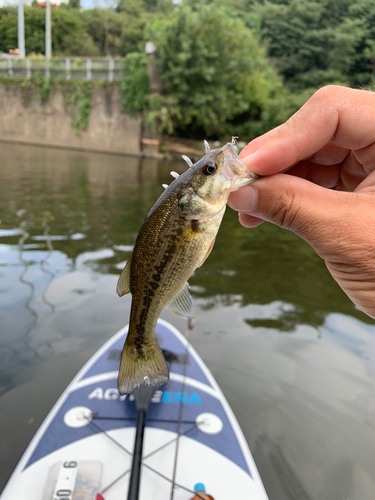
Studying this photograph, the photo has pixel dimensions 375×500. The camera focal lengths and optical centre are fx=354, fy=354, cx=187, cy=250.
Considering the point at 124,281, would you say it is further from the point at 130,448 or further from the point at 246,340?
the point at 246,340

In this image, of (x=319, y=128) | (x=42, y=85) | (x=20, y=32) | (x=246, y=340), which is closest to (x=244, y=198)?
(x=319, y=128)

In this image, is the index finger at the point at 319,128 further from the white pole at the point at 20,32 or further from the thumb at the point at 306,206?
the white pole at the point at 20,32

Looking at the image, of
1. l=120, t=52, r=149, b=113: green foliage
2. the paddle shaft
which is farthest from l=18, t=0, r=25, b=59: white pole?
the paddle shaft

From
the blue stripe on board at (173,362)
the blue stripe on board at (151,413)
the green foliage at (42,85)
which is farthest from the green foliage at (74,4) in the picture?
the blue stripe on board at (151,413)

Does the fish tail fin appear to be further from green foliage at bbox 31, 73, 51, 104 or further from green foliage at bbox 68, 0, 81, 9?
green foliage at bbox 68, 0, 81, 9

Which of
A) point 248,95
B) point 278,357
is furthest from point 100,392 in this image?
point 248,95

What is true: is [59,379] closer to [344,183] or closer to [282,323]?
[282,323]
